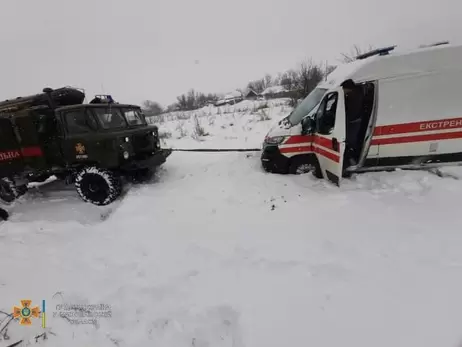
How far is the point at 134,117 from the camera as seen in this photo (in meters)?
7.14

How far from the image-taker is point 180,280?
131 inches

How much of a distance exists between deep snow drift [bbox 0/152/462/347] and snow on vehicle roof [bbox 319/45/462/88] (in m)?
1.95

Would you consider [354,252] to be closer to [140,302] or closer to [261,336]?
[261,336]

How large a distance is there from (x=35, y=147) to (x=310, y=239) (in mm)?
6210

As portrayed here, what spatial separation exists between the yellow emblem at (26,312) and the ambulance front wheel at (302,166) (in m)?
4.87

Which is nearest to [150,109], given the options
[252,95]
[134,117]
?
[252,95]

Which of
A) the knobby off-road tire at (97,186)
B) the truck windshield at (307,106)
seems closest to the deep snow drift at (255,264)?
the knobby off-road tire at (97,186)

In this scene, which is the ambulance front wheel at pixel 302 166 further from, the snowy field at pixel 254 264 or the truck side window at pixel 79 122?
the truck side window at pixel 79 122

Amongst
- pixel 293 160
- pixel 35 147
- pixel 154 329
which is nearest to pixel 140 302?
pixel 154 329

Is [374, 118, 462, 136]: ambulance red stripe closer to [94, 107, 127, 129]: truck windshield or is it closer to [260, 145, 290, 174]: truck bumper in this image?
[260, 145, 290, 174]: truck bumper

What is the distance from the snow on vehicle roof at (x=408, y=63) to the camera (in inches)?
208

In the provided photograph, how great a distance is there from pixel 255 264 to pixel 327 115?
3391 millimetres

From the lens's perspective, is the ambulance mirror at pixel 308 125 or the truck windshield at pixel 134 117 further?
the truck windshield at pixel 134 117

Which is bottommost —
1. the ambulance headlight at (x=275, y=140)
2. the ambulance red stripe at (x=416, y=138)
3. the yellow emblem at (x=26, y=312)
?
the yellow emblem at (x=26, y=312)
